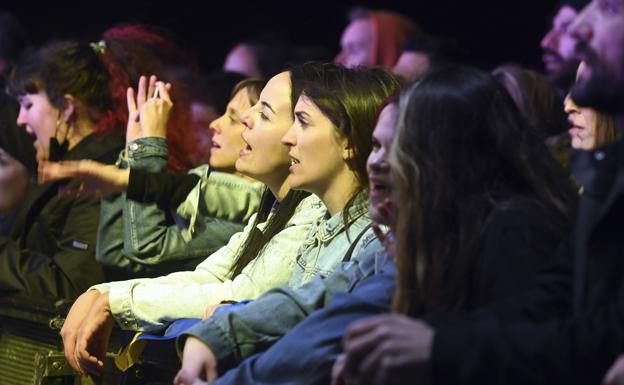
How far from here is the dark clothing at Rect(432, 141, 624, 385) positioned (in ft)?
5.18

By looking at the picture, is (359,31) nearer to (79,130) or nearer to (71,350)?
(79,130)

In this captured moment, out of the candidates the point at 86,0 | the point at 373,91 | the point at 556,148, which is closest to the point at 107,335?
the point at 373,91

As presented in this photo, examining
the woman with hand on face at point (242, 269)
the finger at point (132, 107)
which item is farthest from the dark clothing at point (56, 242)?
the woman with hand on face at point (242, 269)

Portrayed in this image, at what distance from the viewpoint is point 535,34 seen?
5.18 metres

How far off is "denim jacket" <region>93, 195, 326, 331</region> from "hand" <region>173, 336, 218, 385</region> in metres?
0.55

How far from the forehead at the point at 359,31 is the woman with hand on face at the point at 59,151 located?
5.74 ft

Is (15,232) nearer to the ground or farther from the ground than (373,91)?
nearer to the ground

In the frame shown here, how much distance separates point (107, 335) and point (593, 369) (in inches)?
57.0

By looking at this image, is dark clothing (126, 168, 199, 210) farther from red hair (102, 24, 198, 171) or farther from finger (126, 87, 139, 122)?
red hair (102, 24, 198, 171)

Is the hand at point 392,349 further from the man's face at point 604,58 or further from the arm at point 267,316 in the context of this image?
the arm at point 267,316

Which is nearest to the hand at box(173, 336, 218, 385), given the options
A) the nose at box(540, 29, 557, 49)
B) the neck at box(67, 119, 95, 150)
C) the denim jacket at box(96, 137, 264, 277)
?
the denim jacket at box(96, 137, 264, 277)

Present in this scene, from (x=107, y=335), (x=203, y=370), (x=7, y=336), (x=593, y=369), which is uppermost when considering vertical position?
(x=593, y=369)

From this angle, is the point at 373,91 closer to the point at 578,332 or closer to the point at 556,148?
the point at 556,148

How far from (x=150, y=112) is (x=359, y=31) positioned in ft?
7.17
